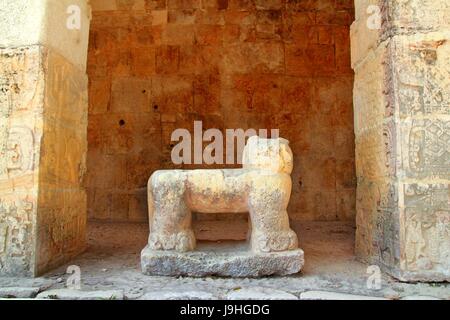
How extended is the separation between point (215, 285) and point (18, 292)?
1333 millimetres

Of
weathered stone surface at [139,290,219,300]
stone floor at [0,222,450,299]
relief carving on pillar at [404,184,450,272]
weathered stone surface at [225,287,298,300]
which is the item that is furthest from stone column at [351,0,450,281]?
weathered stone surface at [139,290,219,300]

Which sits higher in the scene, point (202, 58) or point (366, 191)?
point (202, 58)

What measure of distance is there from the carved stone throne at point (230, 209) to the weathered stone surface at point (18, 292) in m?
0.78

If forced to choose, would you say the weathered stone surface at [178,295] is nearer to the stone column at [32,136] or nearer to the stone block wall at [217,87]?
the stone column at [32,136]

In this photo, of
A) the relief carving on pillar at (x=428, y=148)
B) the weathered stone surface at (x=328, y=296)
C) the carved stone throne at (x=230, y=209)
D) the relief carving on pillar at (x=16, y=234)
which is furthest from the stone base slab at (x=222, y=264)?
the relief carving on pillar at (x=428, y=148)

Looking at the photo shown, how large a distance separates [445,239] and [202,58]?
4630mm

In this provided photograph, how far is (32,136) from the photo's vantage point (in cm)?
299

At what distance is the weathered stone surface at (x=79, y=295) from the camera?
2502 mm

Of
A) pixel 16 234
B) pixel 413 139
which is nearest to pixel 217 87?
pixel 413 139

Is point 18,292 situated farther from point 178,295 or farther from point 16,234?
point 178,295

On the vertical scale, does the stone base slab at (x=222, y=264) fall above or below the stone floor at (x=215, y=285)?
above

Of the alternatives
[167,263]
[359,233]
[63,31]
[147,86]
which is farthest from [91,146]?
[359,233]

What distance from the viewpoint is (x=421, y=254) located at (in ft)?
9.20

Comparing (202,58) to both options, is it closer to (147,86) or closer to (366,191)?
(147,86)
